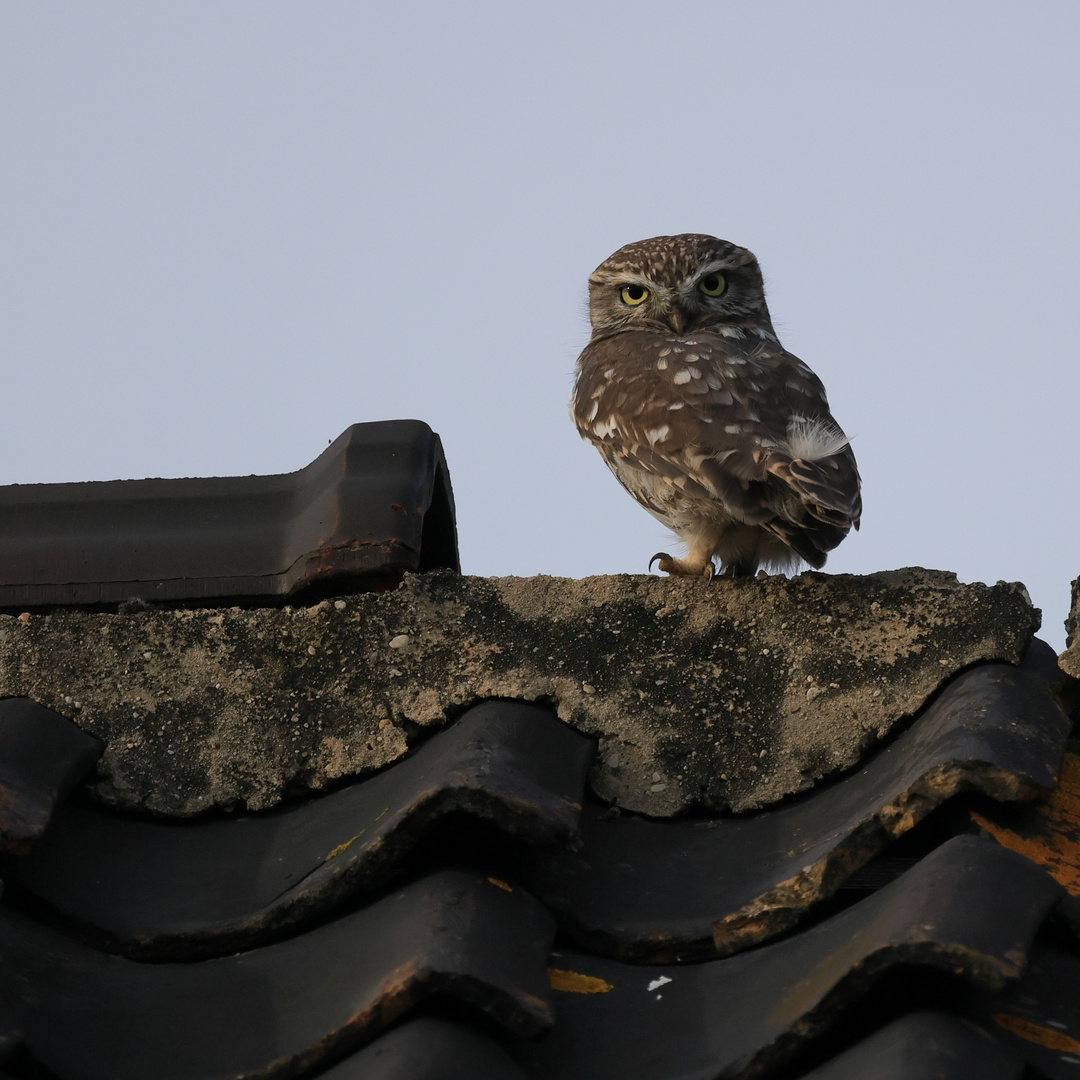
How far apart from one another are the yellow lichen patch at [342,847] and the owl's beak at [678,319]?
2806 mm

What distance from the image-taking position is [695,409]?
312cm

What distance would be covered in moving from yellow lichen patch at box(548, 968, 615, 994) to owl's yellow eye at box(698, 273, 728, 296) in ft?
10.6

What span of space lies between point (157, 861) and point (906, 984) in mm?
1182

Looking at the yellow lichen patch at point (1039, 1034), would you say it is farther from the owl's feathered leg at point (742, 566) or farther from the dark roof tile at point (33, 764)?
the owl's feathered leg at point (742, 566)

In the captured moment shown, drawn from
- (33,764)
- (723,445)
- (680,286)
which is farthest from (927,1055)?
(680,286)

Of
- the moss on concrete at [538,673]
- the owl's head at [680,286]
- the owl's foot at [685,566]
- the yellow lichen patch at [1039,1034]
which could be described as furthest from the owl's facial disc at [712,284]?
the yellow lichen patch at [1039,1034]

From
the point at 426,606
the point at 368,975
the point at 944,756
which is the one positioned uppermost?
the point at 426,606

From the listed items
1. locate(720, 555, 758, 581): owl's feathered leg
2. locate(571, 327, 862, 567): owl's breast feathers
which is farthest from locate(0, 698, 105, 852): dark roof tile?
locate(720, 555, 758, 581): owl's feathered leg

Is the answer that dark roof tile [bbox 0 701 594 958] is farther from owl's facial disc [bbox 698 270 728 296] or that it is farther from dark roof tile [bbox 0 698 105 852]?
owl's facial disc [bbox 698 270 728 296]

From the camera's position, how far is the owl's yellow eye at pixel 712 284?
4555 mm

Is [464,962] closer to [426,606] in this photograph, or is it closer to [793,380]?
[426,606]

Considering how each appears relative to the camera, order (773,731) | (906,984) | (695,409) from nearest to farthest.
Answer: (906,984) → (773,731) → (695,409)

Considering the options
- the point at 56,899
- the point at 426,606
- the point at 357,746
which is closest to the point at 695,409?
the point at 426,606

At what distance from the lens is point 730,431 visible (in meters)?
2.98
